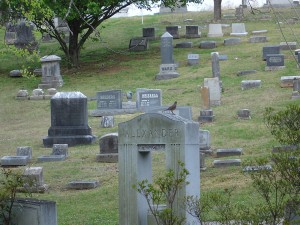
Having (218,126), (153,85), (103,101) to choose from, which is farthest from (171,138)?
(153,85)

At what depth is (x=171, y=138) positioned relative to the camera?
12.9m

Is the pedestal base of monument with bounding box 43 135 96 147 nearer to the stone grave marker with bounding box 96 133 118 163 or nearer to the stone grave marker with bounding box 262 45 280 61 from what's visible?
the stone grave marker with bounding box 96 133 118 163

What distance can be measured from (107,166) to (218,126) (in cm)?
490

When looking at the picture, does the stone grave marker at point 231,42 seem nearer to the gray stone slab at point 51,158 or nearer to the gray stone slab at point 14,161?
the gray stone slab at point 51,158

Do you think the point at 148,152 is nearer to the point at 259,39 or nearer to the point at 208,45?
the point at 208,45

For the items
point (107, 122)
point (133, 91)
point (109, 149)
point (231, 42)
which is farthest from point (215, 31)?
point (109, 149)

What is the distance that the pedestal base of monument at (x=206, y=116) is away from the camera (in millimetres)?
25781

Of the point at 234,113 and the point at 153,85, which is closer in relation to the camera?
the point at 234,113

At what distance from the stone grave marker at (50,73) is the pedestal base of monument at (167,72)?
3.73m

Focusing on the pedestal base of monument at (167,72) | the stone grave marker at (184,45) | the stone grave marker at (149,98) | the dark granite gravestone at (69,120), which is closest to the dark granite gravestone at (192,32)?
the stone grave marker at (184,45)

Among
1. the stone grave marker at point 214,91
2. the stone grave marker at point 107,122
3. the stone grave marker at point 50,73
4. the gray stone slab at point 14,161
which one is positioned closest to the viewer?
the gray stone slab at point 14,161

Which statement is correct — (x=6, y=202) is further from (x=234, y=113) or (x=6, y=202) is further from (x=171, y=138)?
(x=234, y=113)

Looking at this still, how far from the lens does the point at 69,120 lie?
2525cm

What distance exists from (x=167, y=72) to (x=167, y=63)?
2.28 ft
